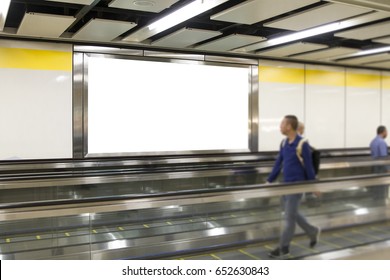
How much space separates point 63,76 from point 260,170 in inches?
161

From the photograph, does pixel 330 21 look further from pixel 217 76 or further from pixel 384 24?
pixel 217 76

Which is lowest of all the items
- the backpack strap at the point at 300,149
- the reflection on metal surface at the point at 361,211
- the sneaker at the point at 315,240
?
the sneaker at the point at 315,240

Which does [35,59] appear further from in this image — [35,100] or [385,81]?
[385,81]

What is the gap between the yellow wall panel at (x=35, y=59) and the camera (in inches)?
304

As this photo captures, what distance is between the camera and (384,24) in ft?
22.4

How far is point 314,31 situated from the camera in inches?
289

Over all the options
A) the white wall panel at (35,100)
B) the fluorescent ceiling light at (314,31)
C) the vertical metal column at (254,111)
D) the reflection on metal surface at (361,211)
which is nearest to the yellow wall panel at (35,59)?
the white wall panel at (35,100)

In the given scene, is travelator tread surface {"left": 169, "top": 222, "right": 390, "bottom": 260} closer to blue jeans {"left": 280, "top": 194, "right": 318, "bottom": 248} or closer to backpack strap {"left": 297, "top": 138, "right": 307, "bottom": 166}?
blue jeans {"left": 280, "top": 194, "right": 318, "bottom": 248}

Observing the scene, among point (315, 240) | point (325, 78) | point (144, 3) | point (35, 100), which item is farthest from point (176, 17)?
point (325, 78)

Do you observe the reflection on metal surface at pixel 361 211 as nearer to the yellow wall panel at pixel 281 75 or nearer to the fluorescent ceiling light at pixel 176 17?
the fluorescent ceiling light at pixel 176 17

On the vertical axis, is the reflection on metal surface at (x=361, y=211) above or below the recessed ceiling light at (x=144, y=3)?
below

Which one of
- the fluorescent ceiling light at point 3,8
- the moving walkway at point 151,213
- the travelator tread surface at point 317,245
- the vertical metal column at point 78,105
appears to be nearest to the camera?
the moving walkway at point 151,213

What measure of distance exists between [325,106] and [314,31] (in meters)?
4.41

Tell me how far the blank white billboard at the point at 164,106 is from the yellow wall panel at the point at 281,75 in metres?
0.49
